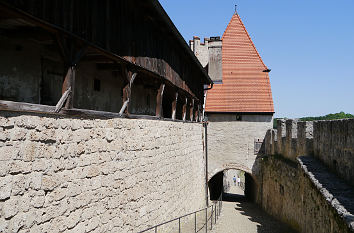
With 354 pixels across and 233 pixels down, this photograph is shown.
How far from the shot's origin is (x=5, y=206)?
9.35 ft

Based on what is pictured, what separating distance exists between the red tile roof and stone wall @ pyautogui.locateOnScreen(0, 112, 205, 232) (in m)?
10.1

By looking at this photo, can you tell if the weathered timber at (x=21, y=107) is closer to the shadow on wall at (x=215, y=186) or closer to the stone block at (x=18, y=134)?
the stone block at (x=18, y=134)

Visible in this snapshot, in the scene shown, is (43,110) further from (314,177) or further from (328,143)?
(328,143)

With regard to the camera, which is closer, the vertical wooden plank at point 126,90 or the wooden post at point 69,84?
the wooden post at point 69,84

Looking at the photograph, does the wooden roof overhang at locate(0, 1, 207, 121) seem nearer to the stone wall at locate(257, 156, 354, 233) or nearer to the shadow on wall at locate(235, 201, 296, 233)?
the stone wall at locate(257, 156, 354, 233)

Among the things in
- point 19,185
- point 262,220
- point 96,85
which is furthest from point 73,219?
point 262,220

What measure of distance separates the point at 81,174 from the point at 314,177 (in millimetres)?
4907

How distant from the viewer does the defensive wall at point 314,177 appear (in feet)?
16.0

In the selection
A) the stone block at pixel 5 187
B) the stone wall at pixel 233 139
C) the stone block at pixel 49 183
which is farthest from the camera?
the stone wall at pixel 233 139

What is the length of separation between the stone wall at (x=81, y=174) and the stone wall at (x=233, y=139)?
30.6ft

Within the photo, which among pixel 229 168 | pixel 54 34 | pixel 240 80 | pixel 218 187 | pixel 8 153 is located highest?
pixel 240 80

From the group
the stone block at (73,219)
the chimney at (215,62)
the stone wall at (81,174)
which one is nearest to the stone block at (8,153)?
the stone wall at (81,174)

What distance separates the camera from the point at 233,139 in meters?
16.9

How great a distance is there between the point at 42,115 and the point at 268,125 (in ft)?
49.4
